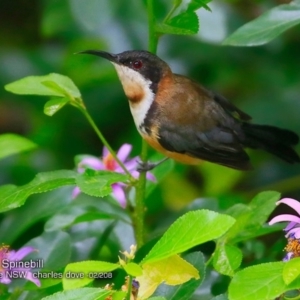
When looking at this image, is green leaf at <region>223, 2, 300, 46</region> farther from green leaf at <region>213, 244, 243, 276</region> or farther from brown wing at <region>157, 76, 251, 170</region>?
green leaf at <region>213, 244, 243, 276</region>

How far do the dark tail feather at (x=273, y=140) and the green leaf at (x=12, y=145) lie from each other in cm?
88

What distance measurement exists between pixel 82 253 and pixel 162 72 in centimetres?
65

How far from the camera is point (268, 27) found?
1.88m

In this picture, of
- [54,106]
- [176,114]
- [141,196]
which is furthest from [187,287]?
[176,114]

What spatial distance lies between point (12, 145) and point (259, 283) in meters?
0.88

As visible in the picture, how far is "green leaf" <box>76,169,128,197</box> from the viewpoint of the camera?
1.53m

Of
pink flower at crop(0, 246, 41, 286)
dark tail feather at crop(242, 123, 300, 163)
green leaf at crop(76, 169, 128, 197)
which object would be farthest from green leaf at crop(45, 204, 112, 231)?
dark tail feather at crop(242, 123, 300, 163)

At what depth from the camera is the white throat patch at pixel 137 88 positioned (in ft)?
7.30

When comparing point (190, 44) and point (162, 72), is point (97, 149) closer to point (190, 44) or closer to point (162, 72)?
point (190, 44)

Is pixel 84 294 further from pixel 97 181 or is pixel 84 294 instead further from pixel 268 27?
pixel 268 27

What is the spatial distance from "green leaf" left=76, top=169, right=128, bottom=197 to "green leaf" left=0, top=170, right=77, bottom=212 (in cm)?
4

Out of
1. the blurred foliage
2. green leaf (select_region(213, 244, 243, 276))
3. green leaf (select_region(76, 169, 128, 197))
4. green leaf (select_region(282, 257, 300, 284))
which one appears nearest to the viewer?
green leaf (select_region(282, 257, 300, 284))

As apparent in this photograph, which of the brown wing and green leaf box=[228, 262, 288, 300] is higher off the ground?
green leaf box=[228, 262, 288, 300]

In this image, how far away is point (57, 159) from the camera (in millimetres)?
3354
